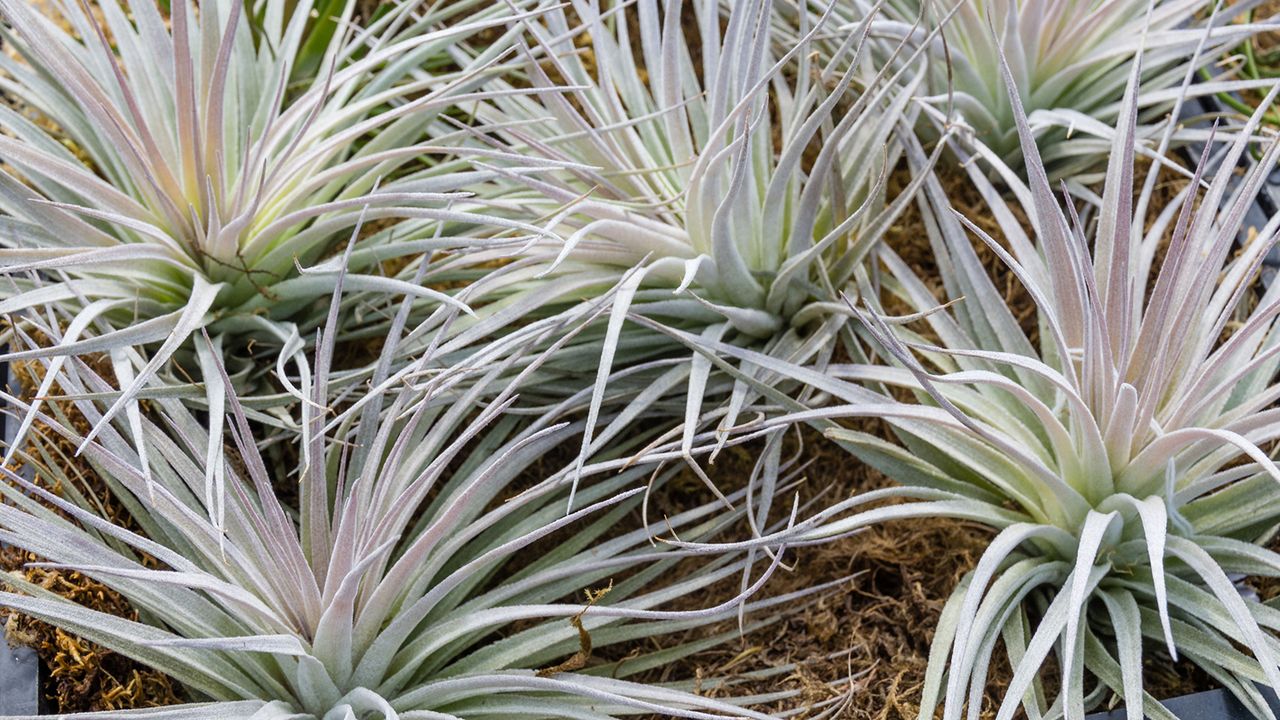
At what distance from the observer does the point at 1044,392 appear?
3.36 ft

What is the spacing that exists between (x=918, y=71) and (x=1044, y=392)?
1.24ft

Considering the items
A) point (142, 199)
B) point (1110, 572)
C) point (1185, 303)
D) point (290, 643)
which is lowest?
point (1110, 572)

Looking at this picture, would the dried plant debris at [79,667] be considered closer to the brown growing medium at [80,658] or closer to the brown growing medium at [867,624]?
the brown growing medium at [80,658]

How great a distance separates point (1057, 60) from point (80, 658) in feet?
3.64

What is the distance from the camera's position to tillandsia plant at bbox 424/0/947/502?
1.03 metres

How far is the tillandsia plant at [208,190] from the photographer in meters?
0.98

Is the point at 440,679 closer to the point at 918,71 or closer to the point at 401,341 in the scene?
the point at 401,341

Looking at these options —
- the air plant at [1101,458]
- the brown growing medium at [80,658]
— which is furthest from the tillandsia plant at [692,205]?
the brown growing medium at [80,658]

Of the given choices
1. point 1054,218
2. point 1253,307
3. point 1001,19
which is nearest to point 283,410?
point 1054,218

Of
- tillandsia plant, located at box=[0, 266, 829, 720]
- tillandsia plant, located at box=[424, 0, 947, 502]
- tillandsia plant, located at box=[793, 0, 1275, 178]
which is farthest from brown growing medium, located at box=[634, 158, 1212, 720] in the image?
tillandsia plant, located at box=[793, 0, 1275, 178]

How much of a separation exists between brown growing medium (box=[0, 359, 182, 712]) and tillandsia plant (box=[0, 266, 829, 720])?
34 mm

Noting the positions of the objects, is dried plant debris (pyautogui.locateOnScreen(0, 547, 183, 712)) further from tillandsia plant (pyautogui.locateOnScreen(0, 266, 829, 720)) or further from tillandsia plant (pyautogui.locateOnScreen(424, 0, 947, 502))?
tillandsia plant (pyautogui.locateOnScreen(424, 0, 947, 502))

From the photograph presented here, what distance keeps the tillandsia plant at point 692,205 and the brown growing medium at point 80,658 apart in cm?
40

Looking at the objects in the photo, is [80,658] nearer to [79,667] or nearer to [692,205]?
[79,667]
